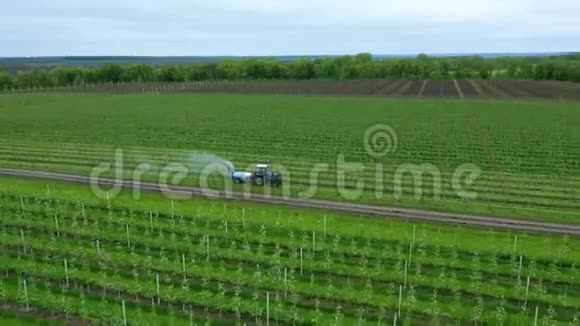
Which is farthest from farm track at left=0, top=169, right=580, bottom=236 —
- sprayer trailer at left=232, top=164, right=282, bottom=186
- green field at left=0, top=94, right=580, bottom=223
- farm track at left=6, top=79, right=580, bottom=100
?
farm track at left=6, top=79, right=580, bottom=100

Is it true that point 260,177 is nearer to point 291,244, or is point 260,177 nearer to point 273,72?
point 291,244

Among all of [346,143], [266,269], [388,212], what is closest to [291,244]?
[266,269]

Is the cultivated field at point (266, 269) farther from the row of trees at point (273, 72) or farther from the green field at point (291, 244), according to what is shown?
the row of trees at point (273, 72)

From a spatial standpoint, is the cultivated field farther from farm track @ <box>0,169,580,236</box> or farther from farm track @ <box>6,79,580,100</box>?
farm track @ <box>6,79,580,100</box>

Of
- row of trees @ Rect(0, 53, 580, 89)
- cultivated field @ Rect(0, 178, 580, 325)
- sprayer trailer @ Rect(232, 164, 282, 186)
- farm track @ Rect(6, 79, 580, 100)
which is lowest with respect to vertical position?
cultivated field @ Rect(0, 178, 580, 325)

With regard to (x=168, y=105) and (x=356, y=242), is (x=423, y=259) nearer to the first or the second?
(x=356, y=242)

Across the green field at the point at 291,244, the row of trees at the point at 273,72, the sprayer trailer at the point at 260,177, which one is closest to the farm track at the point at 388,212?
the green field at the point at 291,244
